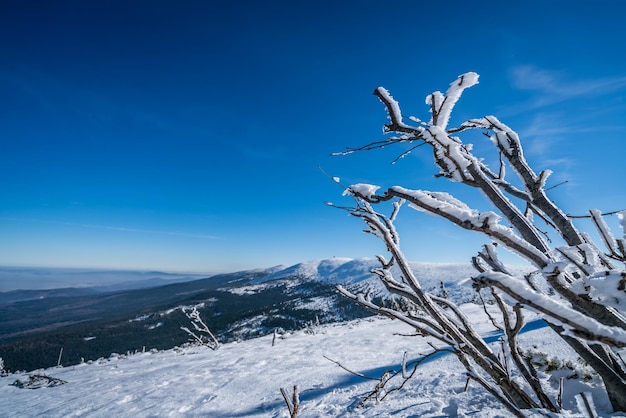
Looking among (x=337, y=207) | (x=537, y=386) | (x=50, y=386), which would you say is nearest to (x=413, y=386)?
(x=537, y=386)

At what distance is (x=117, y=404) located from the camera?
757 centimetres

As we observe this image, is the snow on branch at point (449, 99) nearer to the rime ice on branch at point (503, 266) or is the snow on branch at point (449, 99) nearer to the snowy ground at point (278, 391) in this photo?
the rime ice on branch at point (503, 266)

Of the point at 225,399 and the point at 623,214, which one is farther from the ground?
the point at 623,214

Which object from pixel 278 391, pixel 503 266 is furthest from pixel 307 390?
pixel 503 266

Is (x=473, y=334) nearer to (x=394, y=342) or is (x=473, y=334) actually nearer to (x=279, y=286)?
(x=394, y=342)

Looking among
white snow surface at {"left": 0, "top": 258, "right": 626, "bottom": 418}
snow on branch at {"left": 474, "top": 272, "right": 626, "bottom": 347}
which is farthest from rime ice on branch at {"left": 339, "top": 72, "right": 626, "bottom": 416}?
white snow surface at {"left": 0, "top": 258, "right": 626, "bottom": 418}

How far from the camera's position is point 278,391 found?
6.58m

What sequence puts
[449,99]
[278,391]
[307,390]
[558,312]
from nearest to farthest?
1. [558,312]
2. [449,99]
3. [307,390]
4. [278,391]

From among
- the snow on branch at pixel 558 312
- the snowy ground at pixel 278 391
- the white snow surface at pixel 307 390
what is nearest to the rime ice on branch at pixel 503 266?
the snow on branch at pixel 558 312

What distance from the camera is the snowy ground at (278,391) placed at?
13.1 ft

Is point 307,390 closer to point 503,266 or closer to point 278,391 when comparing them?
point 278,391

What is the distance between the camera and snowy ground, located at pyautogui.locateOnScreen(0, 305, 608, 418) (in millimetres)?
3986

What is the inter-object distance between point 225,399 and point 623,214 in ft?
24.6

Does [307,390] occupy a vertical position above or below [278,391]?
above
